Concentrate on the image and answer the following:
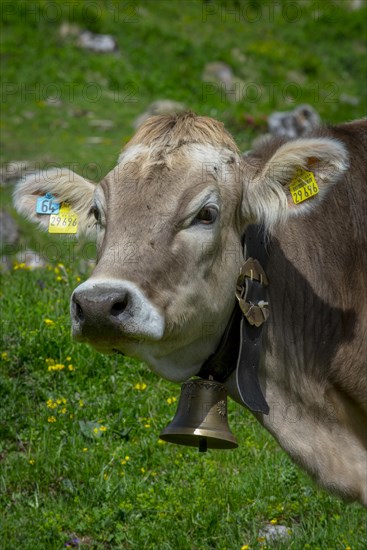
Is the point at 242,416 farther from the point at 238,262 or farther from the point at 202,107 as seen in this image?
the point at 202,107

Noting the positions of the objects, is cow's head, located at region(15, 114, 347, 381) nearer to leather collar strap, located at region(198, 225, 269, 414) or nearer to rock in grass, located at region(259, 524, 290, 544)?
leather collar strap, located at region(198, 225, 269, 414)

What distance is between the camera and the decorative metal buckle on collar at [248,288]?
4551 mm

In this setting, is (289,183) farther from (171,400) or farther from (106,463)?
(171,400)

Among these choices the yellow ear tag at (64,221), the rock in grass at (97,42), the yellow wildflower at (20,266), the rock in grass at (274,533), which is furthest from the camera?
the rock in grass at (97,42)

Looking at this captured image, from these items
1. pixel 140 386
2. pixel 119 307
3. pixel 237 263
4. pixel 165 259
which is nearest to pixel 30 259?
pixel 140 386

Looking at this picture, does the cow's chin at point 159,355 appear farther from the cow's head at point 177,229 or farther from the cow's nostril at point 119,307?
the cow's nostril at point 119,307

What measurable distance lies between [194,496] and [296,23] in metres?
16.3

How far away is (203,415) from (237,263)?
29.2 inches

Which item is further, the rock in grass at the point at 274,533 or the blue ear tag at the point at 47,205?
the rock in grass at the point at 274,533

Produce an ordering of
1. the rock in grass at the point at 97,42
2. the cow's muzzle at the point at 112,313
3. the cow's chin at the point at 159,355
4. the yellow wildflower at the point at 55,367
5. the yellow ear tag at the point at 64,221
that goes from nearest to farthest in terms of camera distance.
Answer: the cow's muzzle at the point at 112,313
the cow's chin at the point at 159,355
the yellow ear tag at the point at 64,221
the yellow wildflower at the point at 55,367
the rock in grass at the point at 97,42

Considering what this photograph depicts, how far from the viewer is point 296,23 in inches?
814

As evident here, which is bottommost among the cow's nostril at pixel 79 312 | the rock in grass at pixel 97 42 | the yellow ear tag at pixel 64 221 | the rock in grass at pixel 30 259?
the rock in grass at pixel 97 42

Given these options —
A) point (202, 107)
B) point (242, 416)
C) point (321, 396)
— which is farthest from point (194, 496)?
point (202, 107)

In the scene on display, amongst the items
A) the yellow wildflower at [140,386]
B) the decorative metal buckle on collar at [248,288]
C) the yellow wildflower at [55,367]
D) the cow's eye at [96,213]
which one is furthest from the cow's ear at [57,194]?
the yellow wildflower at [140,386]
